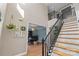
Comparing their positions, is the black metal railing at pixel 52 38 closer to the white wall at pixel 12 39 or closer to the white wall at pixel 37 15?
the white wall at pixel 37 15

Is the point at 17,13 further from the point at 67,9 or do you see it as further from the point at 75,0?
the point at 75,0

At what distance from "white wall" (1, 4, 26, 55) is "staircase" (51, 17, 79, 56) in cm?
51

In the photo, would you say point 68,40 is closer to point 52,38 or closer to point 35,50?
point 52,38

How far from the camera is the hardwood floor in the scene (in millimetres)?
1886

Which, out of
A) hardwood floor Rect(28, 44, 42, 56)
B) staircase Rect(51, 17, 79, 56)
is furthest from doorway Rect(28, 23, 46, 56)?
staircase Rect(51, 17, 79, 56)

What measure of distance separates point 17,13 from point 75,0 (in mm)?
941

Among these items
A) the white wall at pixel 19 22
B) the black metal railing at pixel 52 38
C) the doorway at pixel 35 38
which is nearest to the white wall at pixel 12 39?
the white wall at pixel 19 22

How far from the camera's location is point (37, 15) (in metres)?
1.95

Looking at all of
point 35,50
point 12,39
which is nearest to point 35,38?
point 35,50

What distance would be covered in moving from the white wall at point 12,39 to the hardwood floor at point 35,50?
0.09 metres

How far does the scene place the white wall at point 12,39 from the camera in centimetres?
185

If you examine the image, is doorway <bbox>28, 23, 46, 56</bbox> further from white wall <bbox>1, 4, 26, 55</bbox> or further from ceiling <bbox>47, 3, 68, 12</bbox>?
ceiling <bbox>47, 3, 68, 12</bbox>

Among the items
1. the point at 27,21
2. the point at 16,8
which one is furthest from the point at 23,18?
the point at 16,8

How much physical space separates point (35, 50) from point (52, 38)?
1.06ft
